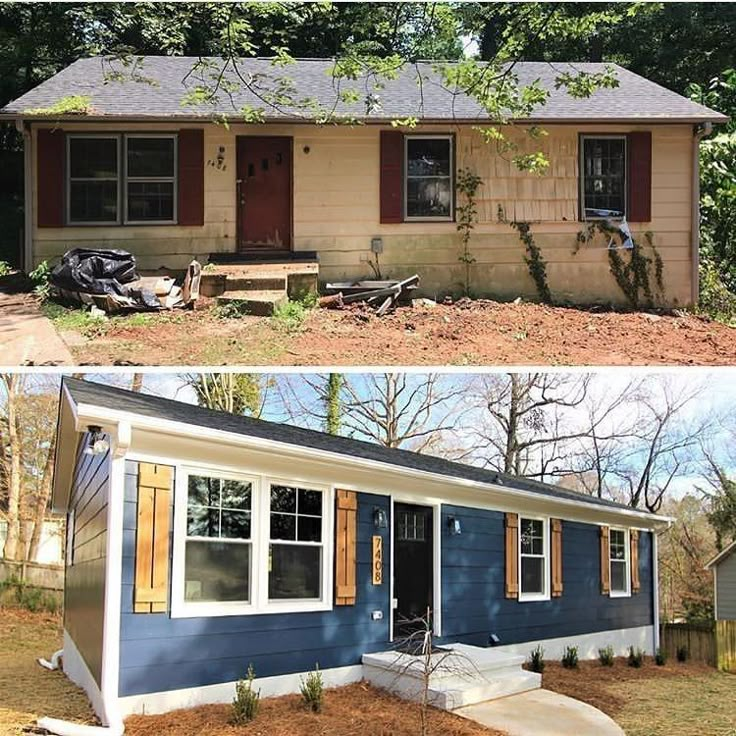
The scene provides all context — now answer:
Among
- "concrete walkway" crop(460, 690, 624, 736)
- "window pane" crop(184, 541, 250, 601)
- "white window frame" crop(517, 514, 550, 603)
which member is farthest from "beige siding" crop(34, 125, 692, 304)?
"concrete walkway" crop(460, 690, 624, 736)

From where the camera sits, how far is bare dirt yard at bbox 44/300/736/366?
26.6 feet

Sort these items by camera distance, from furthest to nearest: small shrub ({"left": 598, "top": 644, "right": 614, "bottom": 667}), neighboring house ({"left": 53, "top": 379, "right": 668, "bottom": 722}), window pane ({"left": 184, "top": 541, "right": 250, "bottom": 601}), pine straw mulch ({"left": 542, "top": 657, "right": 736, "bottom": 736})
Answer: small shrub ({"left": 598, "top": 644, "right": 614, "bottom": 667})
pine straw mulch ({"left": 542, "top": 657, "right": 736, "bottom": 736})
window pane ({"left": 184, "top": 541, "right": 250, "bottom": 601})
neighboring house ({"left": 53, "top": 379, "right": 668, "bottom": 722})

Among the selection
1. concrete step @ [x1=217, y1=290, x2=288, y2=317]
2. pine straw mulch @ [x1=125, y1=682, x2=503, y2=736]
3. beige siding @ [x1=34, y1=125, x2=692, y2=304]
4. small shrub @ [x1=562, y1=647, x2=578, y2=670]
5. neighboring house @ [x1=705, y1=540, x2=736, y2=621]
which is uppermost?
beige siding @ [x1=34, y1=125, x2=692, y2=304]

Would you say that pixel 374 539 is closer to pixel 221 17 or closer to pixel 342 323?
pixel 342 323

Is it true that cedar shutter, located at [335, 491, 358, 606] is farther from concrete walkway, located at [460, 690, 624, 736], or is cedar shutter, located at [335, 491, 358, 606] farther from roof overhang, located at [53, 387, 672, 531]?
concrete walkway, located at [460, 690, 624, 736]

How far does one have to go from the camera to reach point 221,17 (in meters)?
9.19

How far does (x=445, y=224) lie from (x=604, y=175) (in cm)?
243

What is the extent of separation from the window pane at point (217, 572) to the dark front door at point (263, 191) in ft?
18.5

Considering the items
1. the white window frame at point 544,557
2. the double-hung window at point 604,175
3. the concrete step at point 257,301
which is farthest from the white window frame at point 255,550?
the double-hung window at point 604,175

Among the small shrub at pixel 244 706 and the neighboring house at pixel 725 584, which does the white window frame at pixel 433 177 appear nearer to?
the small shrub at pixel 244 706

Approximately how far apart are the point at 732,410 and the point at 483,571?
13932 millimetres

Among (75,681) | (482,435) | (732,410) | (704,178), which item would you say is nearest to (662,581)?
(732,410)

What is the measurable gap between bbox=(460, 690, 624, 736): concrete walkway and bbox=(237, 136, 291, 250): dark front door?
6.62 meters

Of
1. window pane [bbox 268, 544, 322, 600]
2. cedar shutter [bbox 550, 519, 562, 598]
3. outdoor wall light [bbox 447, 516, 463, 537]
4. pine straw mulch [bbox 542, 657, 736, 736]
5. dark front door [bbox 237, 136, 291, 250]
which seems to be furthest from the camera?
dark front door [bbox 237, 136, 291, 250]
